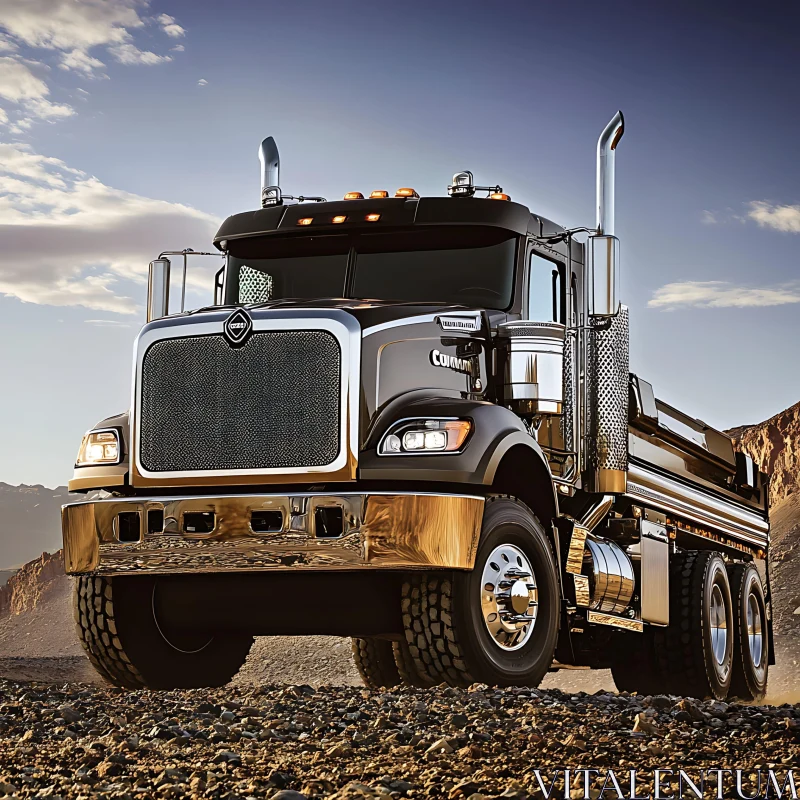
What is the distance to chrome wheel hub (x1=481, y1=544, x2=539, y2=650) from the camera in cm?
817

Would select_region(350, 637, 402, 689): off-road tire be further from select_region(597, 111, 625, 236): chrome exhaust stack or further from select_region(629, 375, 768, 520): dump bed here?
select_region(597, 111, 625, 236): chrome exhaust stack

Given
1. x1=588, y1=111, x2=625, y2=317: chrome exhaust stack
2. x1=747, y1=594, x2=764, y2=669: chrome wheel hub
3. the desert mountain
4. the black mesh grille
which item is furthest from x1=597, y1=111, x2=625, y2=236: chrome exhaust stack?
the desert mountain

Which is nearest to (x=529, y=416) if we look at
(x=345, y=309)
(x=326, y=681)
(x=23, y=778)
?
(x=345, y=309)

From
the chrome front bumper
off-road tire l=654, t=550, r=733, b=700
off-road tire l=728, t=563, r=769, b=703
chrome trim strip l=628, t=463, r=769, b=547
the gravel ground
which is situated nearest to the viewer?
the gravel ground

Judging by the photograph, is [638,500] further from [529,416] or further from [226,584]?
[226,584]

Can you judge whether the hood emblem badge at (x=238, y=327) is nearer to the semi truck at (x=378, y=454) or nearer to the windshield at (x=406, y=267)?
the semi truck at (x=378, y=454)

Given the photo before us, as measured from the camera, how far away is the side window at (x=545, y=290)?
387 inches

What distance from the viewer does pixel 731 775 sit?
5.32 metres

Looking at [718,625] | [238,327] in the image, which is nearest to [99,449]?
[238,327]

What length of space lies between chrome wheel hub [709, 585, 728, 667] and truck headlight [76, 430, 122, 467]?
20.5 feet

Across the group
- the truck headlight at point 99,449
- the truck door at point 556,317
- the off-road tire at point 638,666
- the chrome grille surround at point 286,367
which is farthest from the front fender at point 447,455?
the off-road tire at point 638,666

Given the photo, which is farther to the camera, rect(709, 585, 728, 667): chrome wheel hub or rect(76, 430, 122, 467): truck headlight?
rect(709, 585, 728, 667): chrome wheel hub

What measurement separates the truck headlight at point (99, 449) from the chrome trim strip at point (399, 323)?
1880mm

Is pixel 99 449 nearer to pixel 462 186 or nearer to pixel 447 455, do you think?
pixel 447 455
